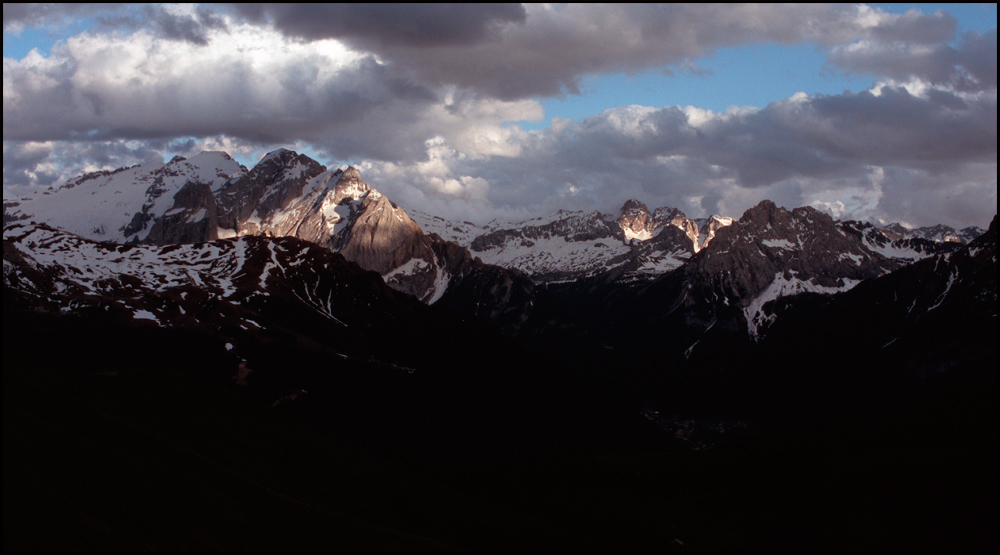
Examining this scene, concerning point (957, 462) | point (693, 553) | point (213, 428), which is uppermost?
point (213, 428)

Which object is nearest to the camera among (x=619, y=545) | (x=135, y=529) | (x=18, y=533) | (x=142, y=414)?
(x=18, y=533)

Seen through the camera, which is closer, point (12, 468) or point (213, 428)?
point (12, 468)

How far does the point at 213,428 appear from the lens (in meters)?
166

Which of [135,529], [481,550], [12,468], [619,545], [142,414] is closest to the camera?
[135,529]

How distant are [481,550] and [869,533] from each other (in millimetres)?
72491

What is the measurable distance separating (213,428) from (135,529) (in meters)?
59.1

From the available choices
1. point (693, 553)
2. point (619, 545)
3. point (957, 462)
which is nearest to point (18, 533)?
point (619, 545)

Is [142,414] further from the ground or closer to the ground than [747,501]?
further from the ground

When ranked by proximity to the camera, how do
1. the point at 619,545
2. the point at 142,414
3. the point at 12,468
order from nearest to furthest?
the point at 12,468, the point at 619,545, the point at 142,414

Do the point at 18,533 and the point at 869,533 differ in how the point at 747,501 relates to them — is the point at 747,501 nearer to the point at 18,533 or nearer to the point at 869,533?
the point at 869,533

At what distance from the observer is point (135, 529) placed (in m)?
109

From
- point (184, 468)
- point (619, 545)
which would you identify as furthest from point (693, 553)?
point (184, 468)

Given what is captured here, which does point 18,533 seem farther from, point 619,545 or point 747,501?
point 747,501

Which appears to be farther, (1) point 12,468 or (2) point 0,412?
(2) point 0,412
